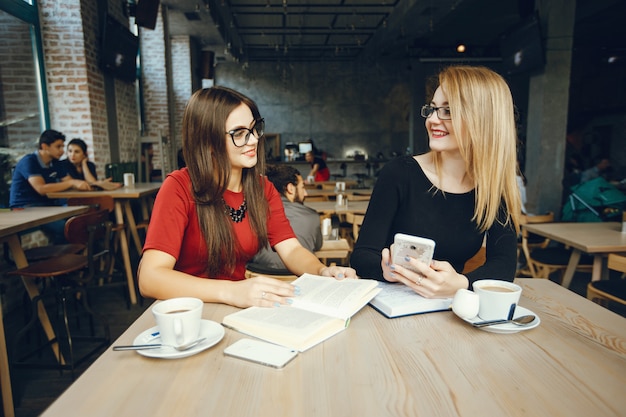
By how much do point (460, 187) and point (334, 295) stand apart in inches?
33.6

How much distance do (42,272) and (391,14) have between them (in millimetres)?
8871

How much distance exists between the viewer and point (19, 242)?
2.88 meters

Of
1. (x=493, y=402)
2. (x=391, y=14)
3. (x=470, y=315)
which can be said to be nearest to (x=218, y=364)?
(x=493, y=402)

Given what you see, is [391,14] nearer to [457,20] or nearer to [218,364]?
[457,20]

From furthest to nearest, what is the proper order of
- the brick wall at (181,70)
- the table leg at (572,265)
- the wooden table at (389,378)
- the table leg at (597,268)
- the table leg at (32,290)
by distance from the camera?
the brick wall at (181,70)
the table leg at (572,265)
the table leg at (597,268)
the table leg at (32,290)
the wooden table at (389,378)

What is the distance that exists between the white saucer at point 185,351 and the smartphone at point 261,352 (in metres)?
0.05

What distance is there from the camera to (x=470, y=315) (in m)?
1.08

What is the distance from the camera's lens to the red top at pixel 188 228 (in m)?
1.42

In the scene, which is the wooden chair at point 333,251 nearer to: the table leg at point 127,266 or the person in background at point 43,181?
the table leg at point 127,266

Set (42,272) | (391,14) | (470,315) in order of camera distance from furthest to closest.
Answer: (391,14), (42,272), (470,315)

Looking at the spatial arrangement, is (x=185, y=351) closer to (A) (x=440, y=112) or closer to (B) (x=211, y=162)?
(B) (x=211, y=162)

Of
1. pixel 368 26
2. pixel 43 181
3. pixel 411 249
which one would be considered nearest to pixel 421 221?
pixel 411 249

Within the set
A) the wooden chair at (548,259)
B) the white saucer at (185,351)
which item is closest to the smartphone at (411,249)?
the white saucer at (185,351)

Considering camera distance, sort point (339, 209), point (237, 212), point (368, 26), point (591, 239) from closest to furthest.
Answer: point (237, 212)
point (591, 239)
point (339, 209)
point (368, 26)
